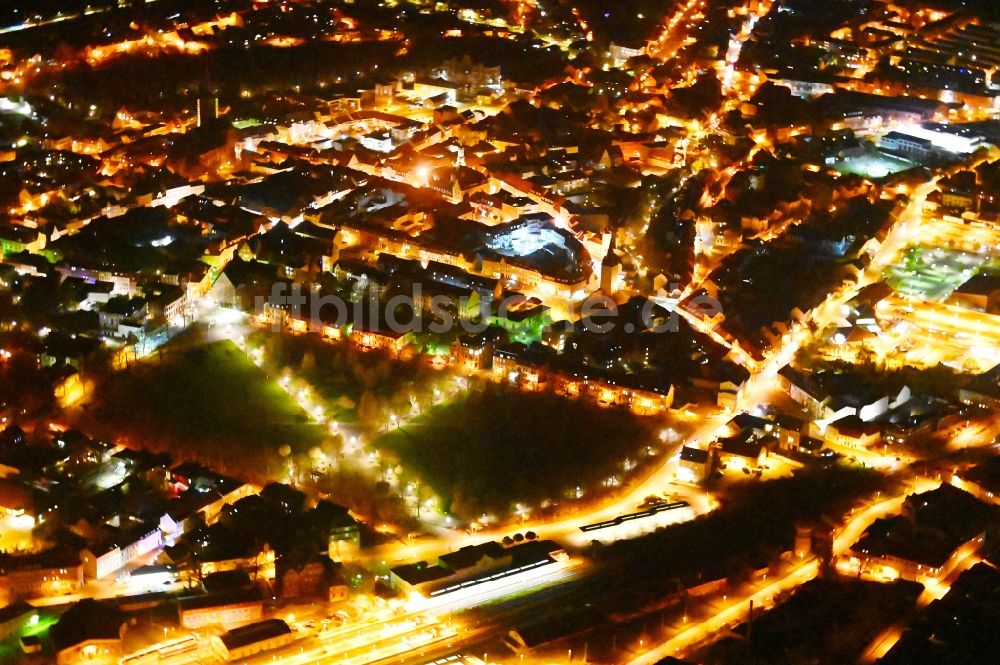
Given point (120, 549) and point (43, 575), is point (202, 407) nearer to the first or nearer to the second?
point (120, 549)

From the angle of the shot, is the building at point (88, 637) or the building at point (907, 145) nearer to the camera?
the building at point (88, 637)

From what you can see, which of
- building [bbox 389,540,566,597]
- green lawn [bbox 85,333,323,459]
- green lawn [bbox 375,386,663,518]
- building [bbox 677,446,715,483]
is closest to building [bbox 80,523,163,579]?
green lawn [bbox 85,333,323,459]

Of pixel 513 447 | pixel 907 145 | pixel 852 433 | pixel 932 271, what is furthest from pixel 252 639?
pixel 907 145

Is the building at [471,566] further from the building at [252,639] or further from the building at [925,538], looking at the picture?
the building at [925,538]

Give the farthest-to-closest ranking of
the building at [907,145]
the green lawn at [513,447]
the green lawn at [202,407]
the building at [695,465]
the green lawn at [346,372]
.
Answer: the building at [907,145] < the green lawn at [346,372] < the green lawn at [202,407] < the building at [695,465] < the green lawn at [513,447]

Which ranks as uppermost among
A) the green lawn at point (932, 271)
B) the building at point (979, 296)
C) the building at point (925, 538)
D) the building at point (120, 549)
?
the building at point (120, 549)

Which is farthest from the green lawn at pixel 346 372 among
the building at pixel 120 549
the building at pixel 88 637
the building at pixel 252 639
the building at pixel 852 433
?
the building at pixel 852 433

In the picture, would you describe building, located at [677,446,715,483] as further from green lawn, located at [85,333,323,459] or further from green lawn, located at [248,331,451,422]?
green lawn, located at [85,333,323,459]
